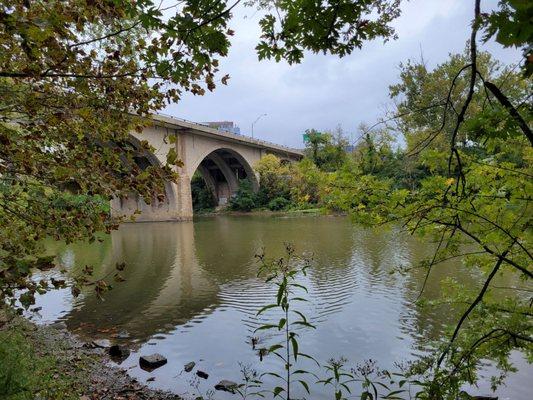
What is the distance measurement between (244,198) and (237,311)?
121 feet

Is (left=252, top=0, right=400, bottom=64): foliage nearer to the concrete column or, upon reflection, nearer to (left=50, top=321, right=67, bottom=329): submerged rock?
(left=50, top=321, right=67, bottom=329): submerged rock

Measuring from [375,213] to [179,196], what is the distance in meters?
34.4

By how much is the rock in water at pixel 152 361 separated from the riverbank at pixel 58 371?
331 mm

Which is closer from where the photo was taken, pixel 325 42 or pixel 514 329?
pixel 325 42

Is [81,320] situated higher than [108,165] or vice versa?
[108,165]

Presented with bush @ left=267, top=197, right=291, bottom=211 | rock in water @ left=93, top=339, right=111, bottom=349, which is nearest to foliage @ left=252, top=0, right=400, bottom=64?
rock in water @ left=93, top=339, right=111, bottom=349

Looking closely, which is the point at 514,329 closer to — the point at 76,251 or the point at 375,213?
the point at 375,213

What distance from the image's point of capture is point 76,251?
55.5 feet

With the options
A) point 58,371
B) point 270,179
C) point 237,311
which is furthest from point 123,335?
point 270,179

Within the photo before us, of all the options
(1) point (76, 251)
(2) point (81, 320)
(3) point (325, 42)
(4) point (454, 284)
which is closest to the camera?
(3) point (325, 42)

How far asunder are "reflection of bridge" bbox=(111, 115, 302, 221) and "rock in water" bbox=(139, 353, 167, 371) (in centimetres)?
2111

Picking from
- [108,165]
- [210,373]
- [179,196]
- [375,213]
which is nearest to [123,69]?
[108,165]

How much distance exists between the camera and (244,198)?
45.1 meters

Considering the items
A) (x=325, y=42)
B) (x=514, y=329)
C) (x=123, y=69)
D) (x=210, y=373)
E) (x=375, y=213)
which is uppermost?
(x=123, y=69)
